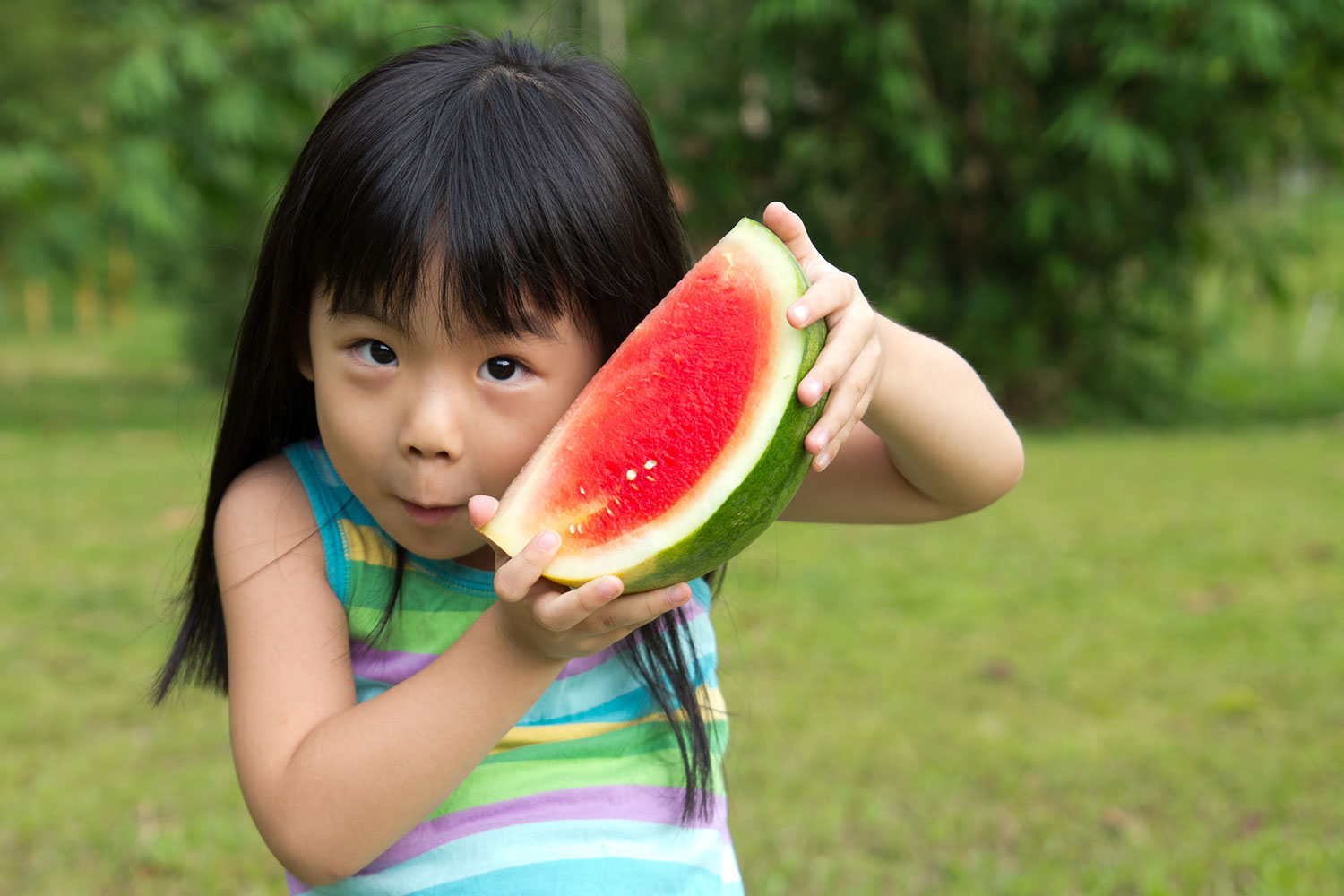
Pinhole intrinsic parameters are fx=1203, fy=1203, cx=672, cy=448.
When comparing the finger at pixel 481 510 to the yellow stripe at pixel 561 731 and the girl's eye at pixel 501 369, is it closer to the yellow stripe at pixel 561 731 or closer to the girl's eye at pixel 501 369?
the girl's eye at pixel 501 369

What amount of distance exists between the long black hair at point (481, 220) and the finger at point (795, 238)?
0.16 m

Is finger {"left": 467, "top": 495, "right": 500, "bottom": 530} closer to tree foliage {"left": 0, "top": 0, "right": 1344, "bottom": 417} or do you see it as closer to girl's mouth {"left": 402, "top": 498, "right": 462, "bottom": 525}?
girl's mouth {"left": 402, "top": 498, "right": 462, "bottom": 525}

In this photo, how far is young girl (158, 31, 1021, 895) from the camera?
4.25 ft

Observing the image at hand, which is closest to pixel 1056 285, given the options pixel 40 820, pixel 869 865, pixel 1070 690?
pixel 1070 690

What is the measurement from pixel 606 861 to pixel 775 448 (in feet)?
1.91

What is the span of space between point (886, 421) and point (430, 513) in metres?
0.58

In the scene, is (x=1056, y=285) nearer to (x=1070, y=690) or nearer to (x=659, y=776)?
(x=1070, y=690)

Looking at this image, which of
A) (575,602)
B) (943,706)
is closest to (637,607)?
(575,602)

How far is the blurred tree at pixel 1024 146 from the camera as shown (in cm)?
891

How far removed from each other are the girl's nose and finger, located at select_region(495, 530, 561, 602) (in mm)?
169

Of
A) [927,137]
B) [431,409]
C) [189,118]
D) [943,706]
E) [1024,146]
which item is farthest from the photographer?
[189,118]

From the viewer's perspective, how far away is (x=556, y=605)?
1186 millimetres

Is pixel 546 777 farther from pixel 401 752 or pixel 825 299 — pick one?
pixel 825 299

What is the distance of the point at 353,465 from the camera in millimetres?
1382
